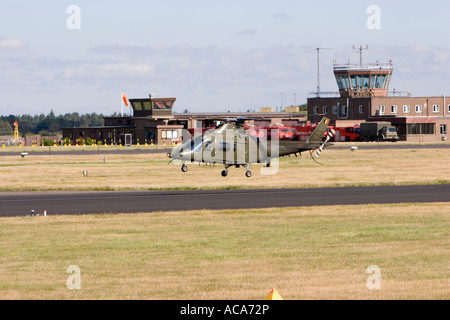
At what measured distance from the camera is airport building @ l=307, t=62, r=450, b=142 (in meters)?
141

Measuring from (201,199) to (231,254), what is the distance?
1807cm

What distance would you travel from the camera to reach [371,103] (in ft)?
464

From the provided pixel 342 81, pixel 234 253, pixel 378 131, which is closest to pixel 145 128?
pixel 378 131

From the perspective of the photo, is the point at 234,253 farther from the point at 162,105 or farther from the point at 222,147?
the point at 162,105

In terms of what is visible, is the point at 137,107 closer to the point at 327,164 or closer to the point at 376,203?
the point at 327,164

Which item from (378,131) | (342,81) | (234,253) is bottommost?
(234,253)

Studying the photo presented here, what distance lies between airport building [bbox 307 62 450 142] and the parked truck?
13756 millimetres

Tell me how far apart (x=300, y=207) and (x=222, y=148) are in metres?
8.94

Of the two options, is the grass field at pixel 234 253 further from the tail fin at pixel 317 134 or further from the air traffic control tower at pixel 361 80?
the air traffic control tower at pixel 361 80

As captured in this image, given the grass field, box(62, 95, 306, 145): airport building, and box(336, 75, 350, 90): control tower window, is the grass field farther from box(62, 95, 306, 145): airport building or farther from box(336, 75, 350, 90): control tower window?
box(336, 75, 350, 90): control tower window

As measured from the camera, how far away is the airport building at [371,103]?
463 ft

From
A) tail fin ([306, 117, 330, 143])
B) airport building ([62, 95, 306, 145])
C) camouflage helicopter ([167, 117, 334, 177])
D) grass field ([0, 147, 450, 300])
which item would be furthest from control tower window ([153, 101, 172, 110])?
grass field ([0, 147, 450, 300])

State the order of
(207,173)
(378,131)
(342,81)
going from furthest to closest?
(342,81)
(378,131)
(207,173)
